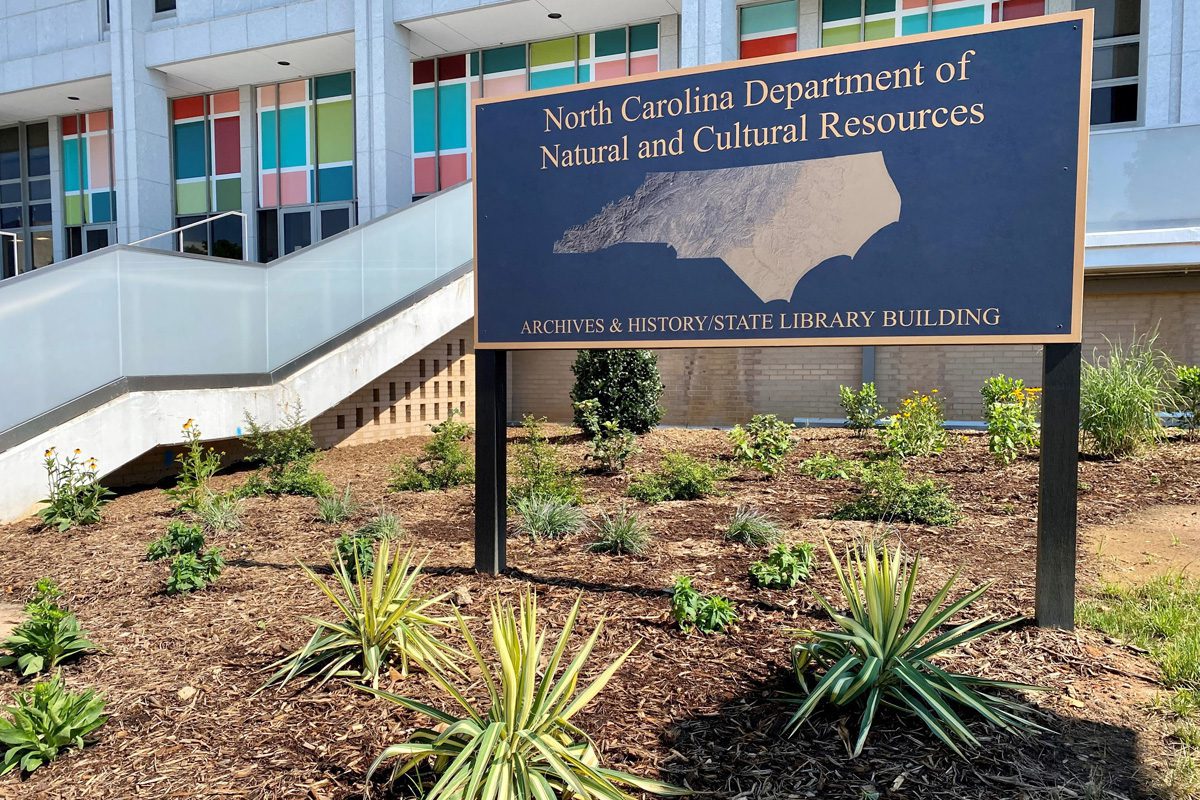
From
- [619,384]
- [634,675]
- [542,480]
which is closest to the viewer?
[634,675]

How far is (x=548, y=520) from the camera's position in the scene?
20.1 feet

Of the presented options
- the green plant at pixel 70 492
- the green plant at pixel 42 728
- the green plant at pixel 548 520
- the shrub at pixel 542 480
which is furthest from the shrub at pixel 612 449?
the green plant at pixel 42 728

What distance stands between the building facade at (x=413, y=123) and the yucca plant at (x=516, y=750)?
9189 millimetres

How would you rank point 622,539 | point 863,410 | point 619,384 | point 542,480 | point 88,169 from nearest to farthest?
point 622,539, point 542,480, point 863,410, point 619,384, point 88,169

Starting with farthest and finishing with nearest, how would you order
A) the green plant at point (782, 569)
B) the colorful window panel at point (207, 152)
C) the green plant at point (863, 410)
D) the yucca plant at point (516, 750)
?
the colorful window panel at point (207, 152) → the green plant at point (863, 410) → the green plant at point (782, 569) → the yucca plant at point (516, 750)

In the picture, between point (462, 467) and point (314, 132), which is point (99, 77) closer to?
point (314, 132)

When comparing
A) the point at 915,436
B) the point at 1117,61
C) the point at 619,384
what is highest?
the point at 1117,61

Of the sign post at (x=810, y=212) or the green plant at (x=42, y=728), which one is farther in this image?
the sign post at (x=810, y=212)

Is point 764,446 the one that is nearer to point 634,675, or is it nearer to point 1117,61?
point 634,675

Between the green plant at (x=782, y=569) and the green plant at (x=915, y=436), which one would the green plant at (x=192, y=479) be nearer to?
the green plant at (x=782, y=569)

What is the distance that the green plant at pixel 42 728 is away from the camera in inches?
129

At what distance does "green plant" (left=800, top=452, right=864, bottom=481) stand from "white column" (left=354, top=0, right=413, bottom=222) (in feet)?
36.4

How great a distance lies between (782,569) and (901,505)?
200 centimetres

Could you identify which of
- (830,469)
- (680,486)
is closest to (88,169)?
(680,486)
